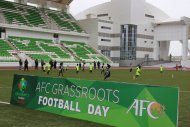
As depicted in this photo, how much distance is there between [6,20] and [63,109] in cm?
5193

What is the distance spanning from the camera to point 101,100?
29.5 feet

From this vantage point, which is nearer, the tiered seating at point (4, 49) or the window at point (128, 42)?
the tiered seating at point (4, 49)

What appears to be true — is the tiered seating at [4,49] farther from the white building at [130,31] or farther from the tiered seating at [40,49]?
the white building at [130,31]

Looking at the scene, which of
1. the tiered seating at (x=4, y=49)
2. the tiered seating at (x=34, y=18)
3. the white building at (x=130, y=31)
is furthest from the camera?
the white building at (x=130, y=31)

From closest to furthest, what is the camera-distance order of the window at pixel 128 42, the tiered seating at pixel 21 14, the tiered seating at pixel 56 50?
the tiered seating at pixel 56 50 → the tiered seating at pixel 21 14 → the window at pixel 128 42

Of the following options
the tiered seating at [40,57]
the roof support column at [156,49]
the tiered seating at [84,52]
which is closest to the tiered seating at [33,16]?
the tiered seating at [84,52]

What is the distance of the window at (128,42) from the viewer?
3063 inches

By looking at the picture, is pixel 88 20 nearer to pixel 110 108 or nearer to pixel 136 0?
pixel 136 0

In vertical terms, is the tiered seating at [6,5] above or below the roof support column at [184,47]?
above

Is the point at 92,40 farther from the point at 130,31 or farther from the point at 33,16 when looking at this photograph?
the point at 33,16

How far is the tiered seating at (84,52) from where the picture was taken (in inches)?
2516

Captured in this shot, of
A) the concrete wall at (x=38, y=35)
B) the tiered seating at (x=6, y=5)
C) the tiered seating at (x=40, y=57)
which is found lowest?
the tiered seating at (x=40, y=57)

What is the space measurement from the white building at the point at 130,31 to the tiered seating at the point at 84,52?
5729mm

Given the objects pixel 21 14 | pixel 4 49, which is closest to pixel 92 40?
pixel 21 14
